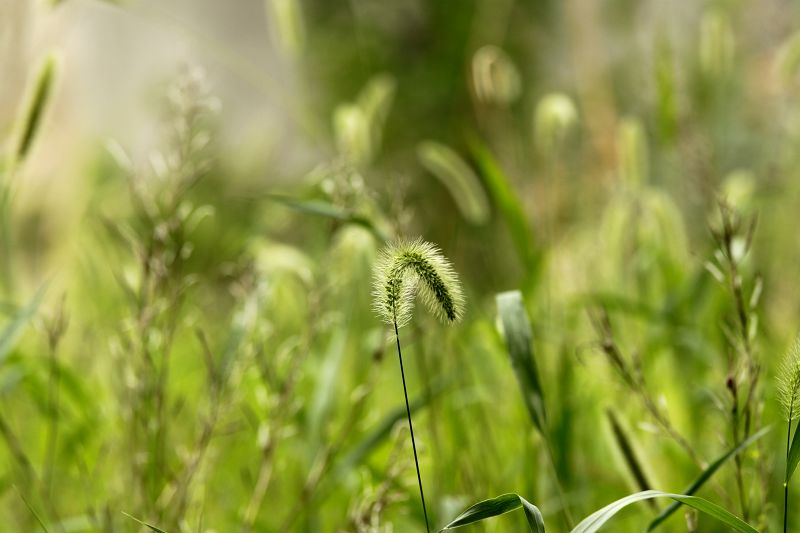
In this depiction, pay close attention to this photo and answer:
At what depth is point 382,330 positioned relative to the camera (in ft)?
2.29

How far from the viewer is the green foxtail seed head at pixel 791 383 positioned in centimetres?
32

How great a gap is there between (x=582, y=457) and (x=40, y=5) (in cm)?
59

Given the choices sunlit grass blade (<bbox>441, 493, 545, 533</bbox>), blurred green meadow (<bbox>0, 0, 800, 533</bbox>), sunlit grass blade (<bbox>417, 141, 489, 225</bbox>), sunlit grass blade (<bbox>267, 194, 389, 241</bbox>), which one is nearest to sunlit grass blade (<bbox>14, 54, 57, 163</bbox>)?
blurred green meadow (<bbox>0, 0, 800, 533</bbox>)

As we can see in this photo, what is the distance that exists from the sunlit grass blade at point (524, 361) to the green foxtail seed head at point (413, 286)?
0.11 m

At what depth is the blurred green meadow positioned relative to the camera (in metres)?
0.54

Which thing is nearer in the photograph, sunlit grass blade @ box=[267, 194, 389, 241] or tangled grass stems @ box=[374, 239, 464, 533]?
tangled grass stems @ box=[374, 239, 464, 533]

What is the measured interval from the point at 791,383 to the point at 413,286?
0.15 m

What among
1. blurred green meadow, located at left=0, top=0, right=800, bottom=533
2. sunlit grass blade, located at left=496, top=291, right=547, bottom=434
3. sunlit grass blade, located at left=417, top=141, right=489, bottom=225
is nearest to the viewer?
sunlit grass blade, located at left=496, top=291, right=547, bottom=434

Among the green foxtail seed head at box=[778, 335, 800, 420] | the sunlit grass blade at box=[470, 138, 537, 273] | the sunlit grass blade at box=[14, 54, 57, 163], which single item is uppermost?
the sunlit grass blade at box=[14, 54, 57, 163]

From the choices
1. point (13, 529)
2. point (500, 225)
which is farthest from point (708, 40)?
point (500, 225)

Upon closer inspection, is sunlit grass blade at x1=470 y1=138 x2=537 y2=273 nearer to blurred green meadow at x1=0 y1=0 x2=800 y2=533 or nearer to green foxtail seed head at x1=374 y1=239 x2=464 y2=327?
blurred green meadow at x1=0 y1=0 x2=800 y2=533

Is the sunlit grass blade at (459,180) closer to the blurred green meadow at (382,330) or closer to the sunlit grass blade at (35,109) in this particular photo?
the blurred green meadow at (382,330)

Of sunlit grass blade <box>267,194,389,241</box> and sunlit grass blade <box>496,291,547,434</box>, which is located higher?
sunlit grass blade <box>267,194,389,241</box>

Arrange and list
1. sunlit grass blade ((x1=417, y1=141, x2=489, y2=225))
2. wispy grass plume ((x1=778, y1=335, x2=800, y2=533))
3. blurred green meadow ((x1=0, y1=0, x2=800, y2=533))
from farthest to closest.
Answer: sunlit grass blade ((x1=417, y1=141, x2=489, y2=225)) → blurred green meadow ((x1=0, y1=0, x2=800, y2=533)) → wispy grass plume ((x1=778, y1=335, x2=800, y2=533))
